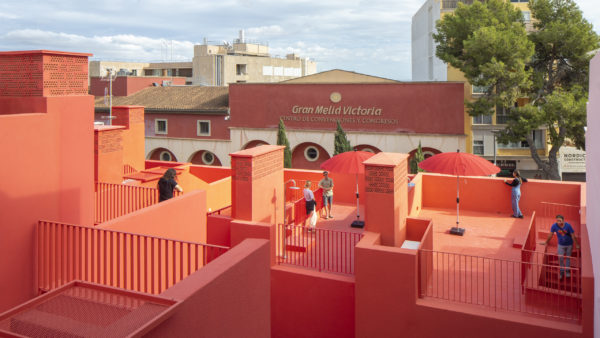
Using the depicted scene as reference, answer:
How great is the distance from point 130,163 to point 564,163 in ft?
102

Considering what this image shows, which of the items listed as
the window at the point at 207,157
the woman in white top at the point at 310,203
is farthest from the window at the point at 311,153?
the woman in white top at the point at 310,203

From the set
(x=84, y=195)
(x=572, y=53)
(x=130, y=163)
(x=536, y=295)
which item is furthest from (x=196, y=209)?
(x=572, y=53)

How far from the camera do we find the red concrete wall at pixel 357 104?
33406mm

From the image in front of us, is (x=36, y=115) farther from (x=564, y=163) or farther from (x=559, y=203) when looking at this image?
(x=564, y=163)

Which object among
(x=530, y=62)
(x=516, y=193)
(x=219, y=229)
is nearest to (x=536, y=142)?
(x=530, y=62)

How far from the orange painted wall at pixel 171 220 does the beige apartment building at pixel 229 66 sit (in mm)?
49249

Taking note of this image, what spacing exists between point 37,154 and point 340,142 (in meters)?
26.4

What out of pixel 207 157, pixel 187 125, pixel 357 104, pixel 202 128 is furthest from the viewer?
pixel 207 157

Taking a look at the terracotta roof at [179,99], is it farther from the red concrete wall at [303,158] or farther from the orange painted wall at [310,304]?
the orange painted wall at [310,304]

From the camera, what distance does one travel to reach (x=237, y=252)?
23.5 ft

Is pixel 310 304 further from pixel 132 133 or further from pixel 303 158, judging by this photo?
pixel 303 158

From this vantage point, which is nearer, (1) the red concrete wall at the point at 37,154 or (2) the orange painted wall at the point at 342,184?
(1) the red concrete wall at the point at 37,154

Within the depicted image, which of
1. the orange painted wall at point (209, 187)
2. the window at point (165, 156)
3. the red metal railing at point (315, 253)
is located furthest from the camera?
the window at point (165, 156)

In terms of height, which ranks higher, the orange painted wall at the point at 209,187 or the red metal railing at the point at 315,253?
the orange painted wall at the point at 209,187
